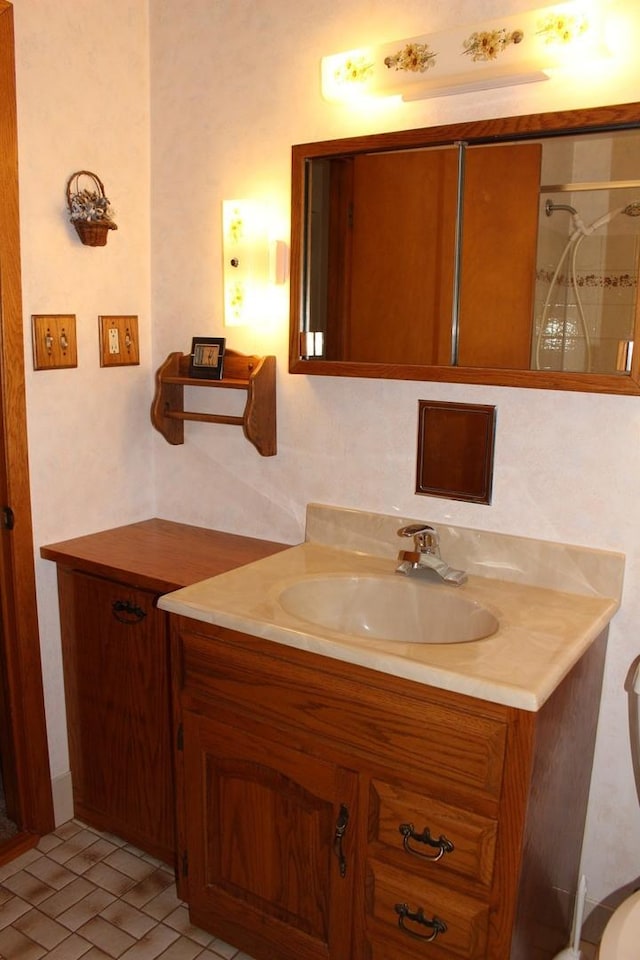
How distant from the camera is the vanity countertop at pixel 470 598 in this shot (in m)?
1.33

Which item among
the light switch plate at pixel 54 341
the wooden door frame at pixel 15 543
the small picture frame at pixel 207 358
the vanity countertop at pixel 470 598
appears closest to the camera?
the vanity countertop at pixel 470 598

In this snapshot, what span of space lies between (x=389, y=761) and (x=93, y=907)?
1.02 m

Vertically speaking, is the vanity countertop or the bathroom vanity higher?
the vanity countertop

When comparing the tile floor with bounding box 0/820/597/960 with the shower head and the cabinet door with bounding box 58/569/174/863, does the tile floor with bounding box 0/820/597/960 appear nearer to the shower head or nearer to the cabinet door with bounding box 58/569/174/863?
the cabinet door with bounding box 58/569/174/863

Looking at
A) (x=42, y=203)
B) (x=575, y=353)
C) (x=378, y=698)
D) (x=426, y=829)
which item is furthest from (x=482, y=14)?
(x=426, y=829)

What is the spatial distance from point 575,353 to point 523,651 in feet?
2.00

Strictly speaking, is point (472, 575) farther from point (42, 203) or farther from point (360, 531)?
point (42, 203)

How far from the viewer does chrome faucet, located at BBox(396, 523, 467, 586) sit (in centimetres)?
178

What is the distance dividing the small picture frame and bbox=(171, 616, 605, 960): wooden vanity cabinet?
2.62 ft

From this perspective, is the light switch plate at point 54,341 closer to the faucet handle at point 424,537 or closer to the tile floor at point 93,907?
the faucet handle at point 424,537

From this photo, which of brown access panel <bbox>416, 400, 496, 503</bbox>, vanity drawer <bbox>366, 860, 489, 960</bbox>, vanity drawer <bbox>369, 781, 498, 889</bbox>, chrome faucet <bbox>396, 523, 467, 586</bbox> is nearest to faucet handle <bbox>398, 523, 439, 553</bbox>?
chrome faucet <bbox>396, 523, 467, 586</bbox>

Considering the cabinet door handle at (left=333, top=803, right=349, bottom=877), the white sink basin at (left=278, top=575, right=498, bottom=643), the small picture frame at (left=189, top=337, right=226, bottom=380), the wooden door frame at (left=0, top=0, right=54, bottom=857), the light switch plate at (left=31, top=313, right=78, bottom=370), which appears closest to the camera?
the cabinet door handle at (left=333, top=803, right=349, bottom=877)

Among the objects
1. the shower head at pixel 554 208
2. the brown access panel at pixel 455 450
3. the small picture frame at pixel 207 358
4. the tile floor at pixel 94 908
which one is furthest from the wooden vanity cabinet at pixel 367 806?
the shower head at pixel 554 208

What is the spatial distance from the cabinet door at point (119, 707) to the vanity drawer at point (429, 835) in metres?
0.71
